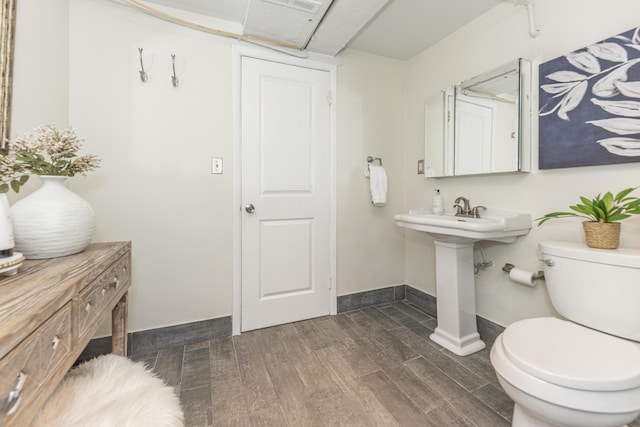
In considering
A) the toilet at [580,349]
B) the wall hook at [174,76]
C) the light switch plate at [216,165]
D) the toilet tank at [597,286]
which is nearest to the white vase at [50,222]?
the light switch plate at [216,165]

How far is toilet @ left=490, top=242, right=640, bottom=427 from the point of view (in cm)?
83

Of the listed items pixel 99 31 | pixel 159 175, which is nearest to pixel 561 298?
pixel 159 175

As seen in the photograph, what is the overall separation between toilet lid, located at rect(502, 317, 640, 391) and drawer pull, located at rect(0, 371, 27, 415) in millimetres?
1329

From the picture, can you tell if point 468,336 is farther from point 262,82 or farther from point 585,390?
point 262,82

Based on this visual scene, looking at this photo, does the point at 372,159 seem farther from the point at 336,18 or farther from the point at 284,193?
the point at 336,18

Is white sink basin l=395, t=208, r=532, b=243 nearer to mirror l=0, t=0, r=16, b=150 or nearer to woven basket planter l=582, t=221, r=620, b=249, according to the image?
woven basket planter l=582, t=221, r=620, b=249

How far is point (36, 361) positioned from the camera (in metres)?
0.60

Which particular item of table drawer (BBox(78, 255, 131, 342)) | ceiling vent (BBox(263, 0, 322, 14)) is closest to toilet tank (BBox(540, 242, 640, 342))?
ceiling vent (BBox(263, 0, 322, 14))

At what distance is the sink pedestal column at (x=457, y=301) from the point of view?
175cm

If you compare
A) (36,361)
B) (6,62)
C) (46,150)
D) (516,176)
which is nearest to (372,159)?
(516,176)

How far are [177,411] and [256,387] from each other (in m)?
0.72

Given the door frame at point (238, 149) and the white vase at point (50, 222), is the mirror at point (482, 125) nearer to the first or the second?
the door frame at point (238, 149)

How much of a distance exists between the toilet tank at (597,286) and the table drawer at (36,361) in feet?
6.03

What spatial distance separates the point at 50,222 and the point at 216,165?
3.32ft
